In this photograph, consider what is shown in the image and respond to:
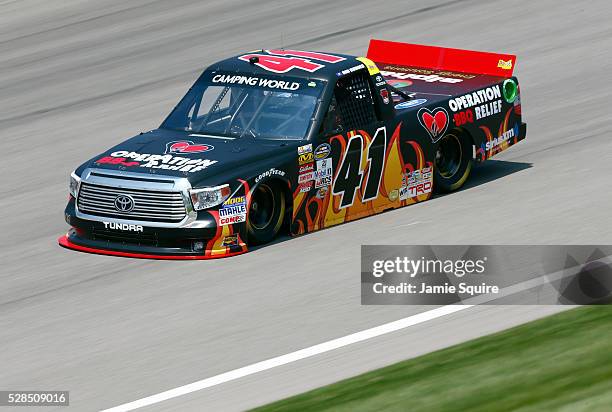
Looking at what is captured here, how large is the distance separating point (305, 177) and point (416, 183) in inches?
62.7

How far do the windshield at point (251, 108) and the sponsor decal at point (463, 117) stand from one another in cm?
176

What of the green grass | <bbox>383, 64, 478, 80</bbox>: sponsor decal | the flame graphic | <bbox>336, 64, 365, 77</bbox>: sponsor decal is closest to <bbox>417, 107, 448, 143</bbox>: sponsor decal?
the flame graphic

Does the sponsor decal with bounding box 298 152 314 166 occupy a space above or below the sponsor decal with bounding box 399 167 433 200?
above

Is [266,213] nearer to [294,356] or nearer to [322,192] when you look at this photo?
[322,192]

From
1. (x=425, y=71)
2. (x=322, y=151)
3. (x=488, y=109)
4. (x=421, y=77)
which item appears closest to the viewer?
(x=322, y=151)

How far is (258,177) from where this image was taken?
12102mm

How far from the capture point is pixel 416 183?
44.9 feet

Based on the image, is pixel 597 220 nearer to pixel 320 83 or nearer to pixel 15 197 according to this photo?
pixel 320 83

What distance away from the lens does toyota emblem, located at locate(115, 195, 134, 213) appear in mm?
12023

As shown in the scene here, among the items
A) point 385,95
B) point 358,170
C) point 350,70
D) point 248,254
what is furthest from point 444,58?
point 248,254

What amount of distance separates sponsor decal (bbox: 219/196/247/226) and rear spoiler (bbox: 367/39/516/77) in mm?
4130

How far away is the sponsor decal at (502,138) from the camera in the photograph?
47.8 feet

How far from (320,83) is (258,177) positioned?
4.64 feet

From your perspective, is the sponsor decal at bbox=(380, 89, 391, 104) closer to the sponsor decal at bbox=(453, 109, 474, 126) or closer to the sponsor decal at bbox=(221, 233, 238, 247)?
the sponsor decal at bbox=(453, 109, 474, 126)
